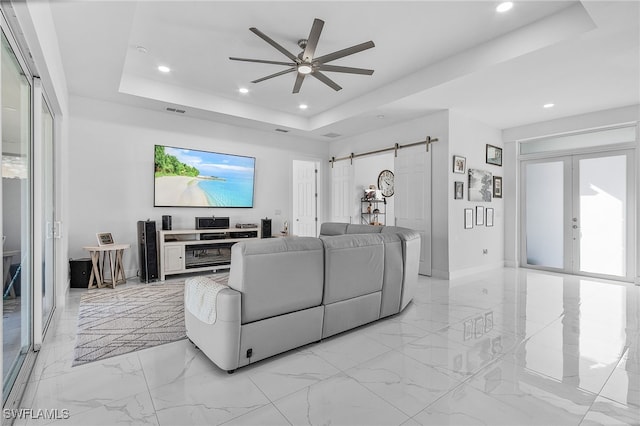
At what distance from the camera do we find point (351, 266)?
2850mm

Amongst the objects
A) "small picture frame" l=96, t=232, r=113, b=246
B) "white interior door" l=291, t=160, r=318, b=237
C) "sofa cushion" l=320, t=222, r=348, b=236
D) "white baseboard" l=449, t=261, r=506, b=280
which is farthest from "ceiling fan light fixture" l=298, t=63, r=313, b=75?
"white interior door" l=291, t=160, r=318, b=237

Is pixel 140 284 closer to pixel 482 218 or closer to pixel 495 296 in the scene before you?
pixel 495 296

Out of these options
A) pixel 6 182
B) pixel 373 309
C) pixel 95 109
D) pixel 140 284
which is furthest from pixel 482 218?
pixel 95 109

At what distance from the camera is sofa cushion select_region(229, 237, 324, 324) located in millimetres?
2230

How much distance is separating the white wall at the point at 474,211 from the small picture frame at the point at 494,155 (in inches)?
3.2

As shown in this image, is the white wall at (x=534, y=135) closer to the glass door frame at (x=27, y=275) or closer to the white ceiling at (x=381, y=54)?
the white ceiling at (x=381, y=54)

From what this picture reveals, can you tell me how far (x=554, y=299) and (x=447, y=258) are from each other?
5.05 feet

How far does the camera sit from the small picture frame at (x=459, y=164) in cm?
539

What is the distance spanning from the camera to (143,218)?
211 inches

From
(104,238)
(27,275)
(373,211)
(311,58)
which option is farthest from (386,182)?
(27,275)

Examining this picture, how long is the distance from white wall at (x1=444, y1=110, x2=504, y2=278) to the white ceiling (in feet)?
1.18

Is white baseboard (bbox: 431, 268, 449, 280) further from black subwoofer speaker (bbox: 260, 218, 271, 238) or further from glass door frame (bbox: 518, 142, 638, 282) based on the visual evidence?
black subwoofer speaker (bbox: 260, 218, 271, 238)

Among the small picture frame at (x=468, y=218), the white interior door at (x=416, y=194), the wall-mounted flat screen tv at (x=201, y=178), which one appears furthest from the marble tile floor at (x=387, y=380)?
the wall-mounted flat screen tv at (x=201, y=178)

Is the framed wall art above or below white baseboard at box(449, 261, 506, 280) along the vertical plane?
above
